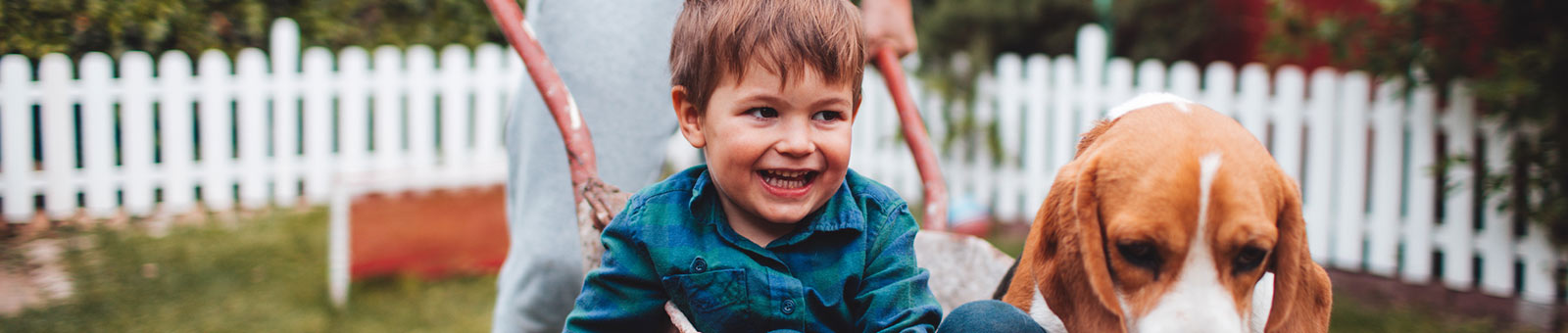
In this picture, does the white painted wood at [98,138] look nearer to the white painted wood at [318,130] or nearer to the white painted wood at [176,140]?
the white painted wood at [176,140]

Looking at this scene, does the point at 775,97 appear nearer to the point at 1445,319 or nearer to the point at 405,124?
the point at 1445,319

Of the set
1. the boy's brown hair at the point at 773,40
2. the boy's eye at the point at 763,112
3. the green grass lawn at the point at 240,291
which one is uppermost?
the boy's brown hair at the point at 773,40

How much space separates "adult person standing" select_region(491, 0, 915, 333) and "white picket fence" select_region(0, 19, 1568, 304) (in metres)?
1.24

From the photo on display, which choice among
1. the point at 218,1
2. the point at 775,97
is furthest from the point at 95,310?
the point at 775,97

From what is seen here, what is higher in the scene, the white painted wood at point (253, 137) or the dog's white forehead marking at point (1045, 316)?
the dog's white forehead marking at point (1045, 316)

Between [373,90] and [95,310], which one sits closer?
[95,310]

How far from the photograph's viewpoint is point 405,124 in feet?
23.9

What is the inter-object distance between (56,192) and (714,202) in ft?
6.74

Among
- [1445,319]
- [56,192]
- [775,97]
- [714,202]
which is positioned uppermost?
[775,97]

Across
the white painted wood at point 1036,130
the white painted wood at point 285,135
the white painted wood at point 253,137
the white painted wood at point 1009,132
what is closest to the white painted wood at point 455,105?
the white painted wood at point 285,135

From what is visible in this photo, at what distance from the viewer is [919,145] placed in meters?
2.91

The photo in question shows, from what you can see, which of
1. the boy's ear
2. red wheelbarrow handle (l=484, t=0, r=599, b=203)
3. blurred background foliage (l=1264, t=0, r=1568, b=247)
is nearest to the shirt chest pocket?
the boy's ear

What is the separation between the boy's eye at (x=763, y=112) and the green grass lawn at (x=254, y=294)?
2.47m

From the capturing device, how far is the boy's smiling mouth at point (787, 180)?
6.43ft
